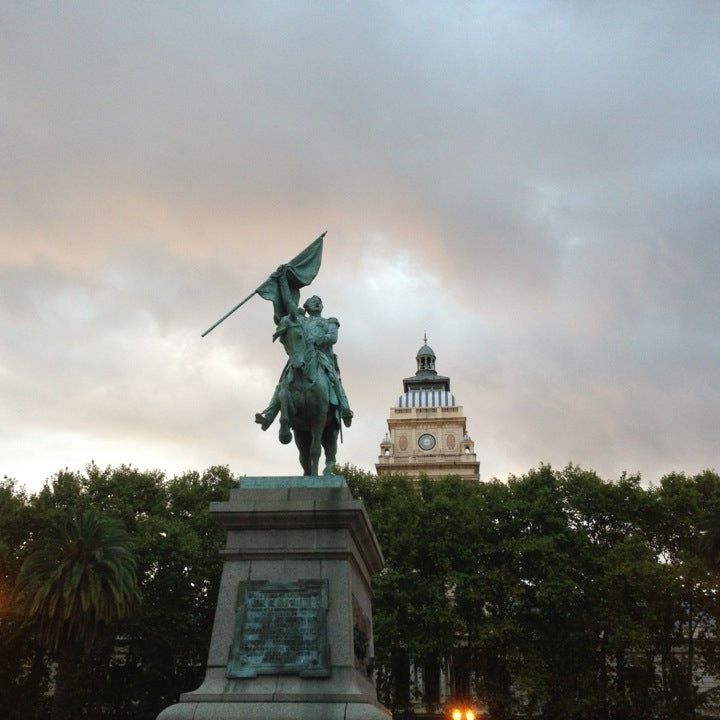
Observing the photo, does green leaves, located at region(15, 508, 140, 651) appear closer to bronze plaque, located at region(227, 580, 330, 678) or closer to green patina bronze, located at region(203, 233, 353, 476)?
green patina bronze, located at region(203, 233, 353, 476)

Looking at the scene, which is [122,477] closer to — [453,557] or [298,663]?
[453,557]

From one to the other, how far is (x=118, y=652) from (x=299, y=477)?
91.5 feet

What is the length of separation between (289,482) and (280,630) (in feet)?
7.65

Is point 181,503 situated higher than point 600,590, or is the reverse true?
point 181,503

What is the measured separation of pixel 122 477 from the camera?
3775cm

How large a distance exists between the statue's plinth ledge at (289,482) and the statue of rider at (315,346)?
89cm

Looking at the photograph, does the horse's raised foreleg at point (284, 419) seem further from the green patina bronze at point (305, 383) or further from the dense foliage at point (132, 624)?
the dense foliage at point (132, 624)

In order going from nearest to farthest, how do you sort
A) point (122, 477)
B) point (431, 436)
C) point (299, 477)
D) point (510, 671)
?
point (299, 477) → point (510, 671) → point (122, 477) → point (431, 436)

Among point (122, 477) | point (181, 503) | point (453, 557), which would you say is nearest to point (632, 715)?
point (453, 557)

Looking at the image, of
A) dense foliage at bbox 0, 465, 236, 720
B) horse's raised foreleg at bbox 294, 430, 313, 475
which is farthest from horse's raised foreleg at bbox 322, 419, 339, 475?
dense foliage at bbox 0, 465, 236, 720

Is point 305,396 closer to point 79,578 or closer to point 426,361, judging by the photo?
point 79,578

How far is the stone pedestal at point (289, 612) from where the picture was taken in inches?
408

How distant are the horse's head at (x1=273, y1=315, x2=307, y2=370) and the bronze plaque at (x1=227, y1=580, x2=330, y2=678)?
3.70 metres

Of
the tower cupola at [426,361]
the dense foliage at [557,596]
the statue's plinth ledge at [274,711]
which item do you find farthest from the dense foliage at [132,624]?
the tower cupola at [426,361]
